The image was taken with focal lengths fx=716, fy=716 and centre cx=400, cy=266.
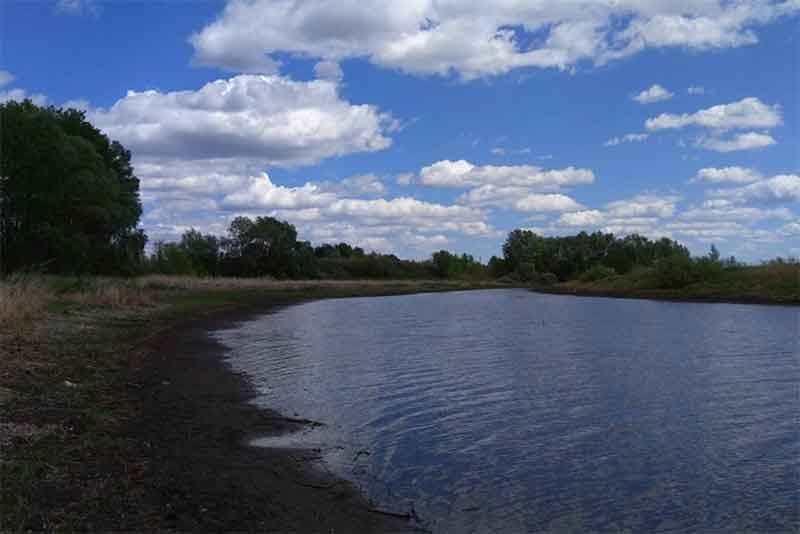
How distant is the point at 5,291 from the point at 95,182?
24330 mm

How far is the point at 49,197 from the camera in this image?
44094 millimetres

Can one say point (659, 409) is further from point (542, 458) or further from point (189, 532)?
point (189, 532)

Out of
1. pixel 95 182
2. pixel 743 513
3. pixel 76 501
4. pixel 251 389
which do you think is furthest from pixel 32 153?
pixel 743 513

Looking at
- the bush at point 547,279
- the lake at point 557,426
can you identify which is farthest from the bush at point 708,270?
the bush at point 547,279

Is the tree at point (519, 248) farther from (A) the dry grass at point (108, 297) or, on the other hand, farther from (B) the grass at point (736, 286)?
(A) the dry grass at point (108, 297)

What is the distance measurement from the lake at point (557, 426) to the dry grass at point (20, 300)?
643 centimetres

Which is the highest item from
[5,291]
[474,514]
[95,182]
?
[95,182]

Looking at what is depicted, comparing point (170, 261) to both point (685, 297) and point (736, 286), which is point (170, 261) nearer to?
point (685, 297)

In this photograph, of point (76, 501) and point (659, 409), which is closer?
point (76, 501)

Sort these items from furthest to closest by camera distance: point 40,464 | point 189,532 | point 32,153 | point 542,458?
point 32,153 < point 542,458 < point 40,464 < point 189,532

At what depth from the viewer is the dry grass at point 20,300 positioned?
20.4m

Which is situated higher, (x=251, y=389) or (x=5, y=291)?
(x=5, y=291)

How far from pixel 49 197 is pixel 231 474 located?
40.7m

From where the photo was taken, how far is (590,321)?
3662cm
